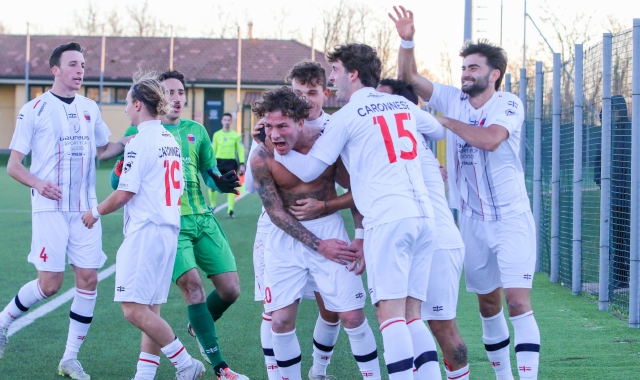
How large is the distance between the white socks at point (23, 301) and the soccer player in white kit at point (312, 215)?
1.70 m

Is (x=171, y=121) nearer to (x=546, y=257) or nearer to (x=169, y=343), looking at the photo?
(x=169, y=343)

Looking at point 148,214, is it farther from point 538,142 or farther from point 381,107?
point 538,142

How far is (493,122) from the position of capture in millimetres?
5078

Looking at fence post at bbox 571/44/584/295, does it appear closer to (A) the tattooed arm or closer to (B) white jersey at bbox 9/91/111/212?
(A) the tattooed arm

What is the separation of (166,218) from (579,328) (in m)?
4.10

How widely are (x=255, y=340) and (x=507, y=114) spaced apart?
302cm

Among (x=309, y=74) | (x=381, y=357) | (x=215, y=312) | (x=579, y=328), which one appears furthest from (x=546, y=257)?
(x=309, y=74)

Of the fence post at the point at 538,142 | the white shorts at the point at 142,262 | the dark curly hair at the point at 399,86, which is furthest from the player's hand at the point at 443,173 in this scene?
the fence post at the point at 538,142

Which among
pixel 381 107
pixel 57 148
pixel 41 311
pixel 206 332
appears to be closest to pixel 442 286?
pixel 381 107

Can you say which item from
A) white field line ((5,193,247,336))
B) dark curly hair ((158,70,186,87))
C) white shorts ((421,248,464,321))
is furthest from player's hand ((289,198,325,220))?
white field line ((5,193,247,336))

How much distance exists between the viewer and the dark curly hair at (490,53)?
5.28 m

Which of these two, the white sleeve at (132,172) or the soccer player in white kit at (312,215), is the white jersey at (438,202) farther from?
the white sleeve at (132,172)

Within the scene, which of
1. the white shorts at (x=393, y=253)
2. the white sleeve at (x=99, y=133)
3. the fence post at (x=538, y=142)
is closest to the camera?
the white shorts at (x=393, y=253)

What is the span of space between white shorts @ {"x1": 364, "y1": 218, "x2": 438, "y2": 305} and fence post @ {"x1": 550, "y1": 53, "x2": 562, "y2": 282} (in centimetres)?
588
